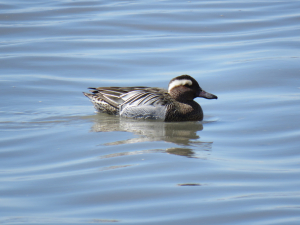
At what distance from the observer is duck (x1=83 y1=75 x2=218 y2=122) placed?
29.3ft

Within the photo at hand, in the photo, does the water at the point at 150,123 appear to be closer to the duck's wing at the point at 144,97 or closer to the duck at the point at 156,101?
the duck at the point at 156,101

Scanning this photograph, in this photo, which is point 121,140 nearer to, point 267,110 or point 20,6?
point 267,110

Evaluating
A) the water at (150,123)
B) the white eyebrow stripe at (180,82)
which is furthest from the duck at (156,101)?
the water at (150,123)

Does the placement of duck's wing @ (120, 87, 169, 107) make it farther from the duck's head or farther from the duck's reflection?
the duck's reflection

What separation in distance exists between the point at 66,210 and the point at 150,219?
2.57ft

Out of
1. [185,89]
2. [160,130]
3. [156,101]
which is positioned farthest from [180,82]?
[160,130]

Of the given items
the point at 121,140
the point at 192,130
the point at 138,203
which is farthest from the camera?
the point at 192,130

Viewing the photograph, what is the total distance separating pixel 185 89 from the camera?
9180mm

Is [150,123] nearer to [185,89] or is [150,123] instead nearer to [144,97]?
[144,97]

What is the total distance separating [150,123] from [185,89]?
93 cm

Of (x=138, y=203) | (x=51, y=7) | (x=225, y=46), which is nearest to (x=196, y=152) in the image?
(x=138, y=203)

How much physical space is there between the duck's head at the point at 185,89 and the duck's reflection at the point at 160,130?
57cm

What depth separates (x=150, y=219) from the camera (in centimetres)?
470

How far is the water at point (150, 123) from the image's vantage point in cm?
505
